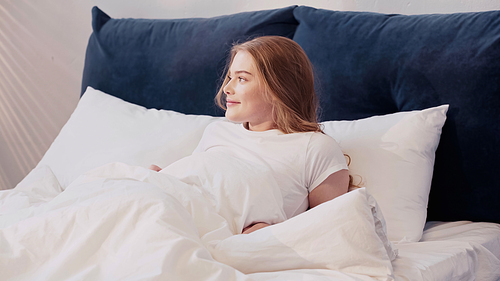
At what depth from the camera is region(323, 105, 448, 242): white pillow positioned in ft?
3.86

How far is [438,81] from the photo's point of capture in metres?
1.28

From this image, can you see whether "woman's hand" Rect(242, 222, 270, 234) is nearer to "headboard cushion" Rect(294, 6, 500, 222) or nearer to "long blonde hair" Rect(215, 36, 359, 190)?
"long blonde hair" Rect(215, 36, 359, 190)

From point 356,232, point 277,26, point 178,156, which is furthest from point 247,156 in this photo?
point 277,26

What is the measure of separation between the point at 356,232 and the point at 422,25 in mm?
827

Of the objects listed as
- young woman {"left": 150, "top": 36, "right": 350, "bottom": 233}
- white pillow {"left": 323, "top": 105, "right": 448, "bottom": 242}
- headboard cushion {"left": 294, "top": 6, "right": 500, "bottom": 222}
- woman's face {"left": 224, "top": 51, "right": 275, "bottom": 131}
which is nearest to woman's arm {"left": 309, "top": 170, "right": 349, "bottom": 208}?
young woman {"left": 150, "top": 36, "right": 350, "bottom": 233}

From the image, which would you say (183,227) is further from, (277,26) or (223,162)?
(277,26)

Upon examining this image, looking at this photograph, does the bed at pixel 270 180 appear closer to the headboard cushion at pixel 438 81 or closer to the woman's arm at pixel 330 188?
the headboard cushion at pixel 438 81

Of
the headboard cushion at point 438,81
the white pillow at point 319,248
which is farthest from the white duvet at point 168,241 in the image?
the headboard cushion at point 438,81

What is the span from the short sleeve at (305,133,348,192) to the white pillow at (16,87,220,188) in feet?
1.64

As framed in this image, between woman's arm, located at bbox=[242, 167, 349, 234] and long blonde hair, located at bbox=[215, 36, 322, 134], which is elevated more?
long blonde hair, located at bbox=[215, 36, 322, 134]

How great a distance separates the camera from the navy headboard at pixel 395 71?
48.6 inches

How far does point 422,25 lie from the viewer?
1340mm

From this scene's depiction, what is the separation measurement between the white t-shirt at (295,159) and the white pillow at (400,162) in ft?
0.38

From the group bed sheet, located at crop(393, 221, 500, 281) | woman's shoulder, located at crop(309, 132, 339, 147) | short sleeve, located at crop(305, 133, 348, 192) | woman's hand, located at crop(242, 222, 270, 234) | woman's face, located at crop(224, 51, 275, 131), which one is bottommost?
bed sheet, located at crop(393, 221, 500, 281)
